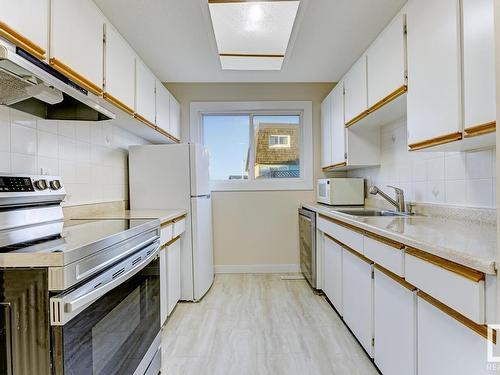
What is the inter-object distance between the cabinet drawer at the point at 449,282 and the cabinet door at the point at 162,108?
2330 mm

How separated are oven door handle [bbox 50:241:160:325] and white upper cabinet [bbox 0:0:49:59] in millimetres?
938

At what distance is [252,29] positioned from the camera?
2.12 meters

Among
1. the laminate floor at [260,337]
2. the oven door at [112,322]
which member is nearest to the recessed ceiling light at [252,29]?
the oven door at [112,322]

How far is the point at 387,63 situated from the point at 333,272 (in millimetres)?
1618

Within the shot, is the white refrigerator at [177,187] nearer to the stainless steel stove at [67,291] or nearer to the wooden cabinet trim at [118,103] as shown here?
the wooden cabinet trim at [118,103]

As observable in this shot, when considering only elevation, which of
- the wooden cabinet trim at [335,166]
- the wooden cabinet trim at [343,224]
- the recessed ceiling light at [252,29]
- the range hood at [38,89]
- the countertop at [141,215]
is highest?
the recessed ceiling light at [252,29]

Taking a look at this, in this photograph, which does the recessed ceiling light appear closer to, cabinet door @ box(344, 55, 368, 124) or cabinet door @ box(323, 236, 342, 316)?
cabinet door @ box(344, 55, 368, 124)

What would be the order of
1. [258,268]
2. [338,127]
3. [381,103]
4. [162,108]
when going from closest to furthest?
[381,103]
[162,108]
[338,127]
[258,268]

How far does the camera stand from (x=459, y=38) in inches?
50.0

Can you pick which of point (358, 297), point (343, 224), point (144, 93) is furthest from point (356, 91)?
point (144, 93)

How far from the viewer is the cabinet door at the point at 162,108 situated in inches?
108

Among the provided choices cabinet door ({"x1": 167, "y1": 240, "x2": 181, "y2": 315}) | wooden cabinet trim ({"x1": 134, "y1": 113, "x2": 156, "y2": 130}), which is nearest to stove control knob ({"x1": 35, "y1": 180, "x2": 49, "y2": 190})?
wooden cabinet trim ({"x1": 134, "y1": 113, "x2": 156, "y2": 130})

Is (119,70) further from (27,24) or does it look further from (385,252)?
(385,252)

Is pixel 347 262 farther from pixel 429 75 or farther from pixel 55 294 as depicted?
pixel 55 294
